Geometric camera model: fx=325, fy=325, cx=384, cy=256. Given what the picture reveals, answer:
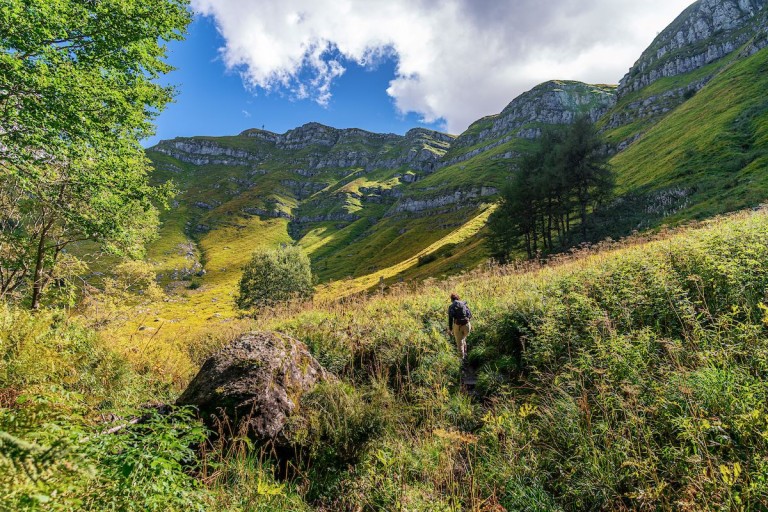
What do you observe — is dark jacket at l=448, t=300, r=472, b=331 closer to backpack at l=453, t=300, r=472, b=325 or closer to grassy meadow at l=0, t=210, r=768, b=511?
backpack at l=453, t=300, r=472, b=325

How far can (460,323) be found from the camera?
936 cm

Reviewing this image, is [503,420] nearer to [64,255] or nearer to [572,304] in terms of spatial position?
[572,304]

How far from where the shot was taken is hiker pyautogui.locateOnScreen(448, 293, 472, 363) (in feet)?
30.1

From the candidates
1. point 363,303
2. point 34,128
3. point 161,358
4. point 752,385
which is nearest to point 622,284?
point 752,385

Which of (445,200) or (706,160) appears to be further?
(445,200)

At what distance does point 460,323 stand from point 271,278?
164 feet

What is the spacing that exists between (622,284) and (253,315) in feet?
53.2

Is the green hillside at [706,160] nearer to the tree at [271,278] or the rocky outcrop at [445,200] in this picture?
the tree at [271,278]

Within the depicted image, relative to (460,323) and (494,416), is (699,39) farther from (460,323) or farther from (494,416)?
(494,416)

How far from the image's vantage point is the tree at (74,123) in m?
8.08

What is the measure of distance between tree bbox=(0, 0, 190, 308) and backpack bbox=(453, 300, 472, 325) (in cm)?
1110

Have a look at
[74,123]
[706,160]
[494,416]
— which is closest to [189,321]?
[74,123]

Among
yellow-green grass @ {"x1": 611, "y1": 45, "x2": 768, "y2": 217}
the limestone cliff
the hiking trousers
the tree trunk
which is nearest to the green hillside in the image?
yellow-green grass @ {"x1": 611, "y1": 45, "x2": 768, "y2": 217}

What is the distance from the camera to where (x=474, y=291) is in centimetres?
1323
